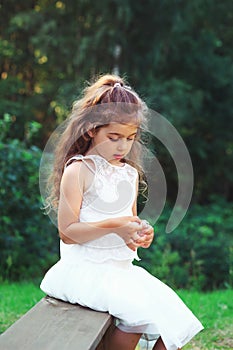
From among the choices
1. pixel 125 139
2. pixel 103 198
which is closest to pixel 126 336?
pixel 103 198

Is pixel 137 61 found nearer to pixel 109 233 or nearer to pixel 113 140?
pixel 113 140

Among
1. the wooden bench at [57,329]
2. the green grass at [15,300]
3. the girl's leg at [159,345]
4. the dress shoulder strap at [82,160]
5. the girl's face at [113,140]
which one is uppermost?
the girl's face at [113,140]

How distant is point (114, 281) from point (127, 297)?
0.09 meters

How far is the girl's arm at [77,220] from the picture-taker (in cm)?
253

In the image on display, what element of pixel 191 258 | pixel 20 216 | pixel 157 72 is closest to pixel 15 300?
pixel 20 216

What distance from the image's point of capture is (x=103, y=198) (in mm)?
2664

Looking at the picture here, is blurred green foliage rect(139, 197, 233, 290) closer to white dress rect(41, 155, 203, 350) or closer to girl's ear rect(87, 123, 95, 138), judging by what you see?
white dress rect(41, 155, 203, 350)

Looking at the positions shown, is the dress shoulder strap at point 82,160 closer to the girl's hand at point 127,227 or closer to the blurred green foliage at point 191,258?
the girl's hand at point 127,227

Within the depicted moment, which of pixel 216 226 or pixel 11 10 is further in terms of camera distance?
pixel 11 10

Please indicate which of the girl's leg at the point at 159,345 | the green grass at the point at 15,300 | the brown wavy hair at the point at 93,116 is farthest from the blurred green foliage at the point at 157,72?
the girl's leg at the point at 159,345

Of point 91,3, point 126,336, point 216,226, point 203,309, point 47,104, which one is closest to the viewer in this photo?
point 126,336

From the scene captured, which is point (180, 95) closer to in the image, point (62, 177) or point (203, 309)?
point (203, 309)

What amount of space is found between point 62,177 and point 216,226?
767 cm

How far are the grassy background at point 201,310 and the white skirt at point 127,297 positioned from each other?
3.31 feet
